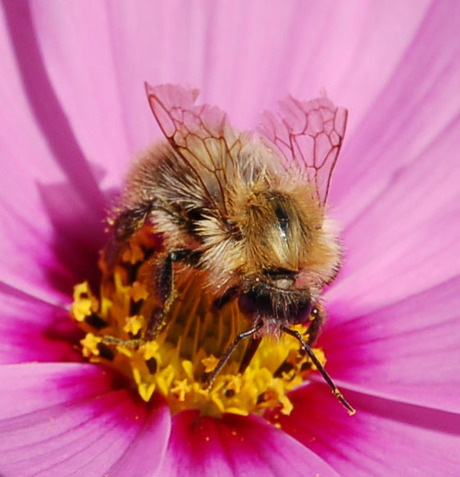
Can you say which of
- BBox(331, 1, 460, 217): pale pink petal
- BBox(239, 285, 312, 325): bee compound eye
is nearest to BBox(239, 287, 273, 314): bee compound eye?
BBox(239, 285, 312, 325): bee compound eye

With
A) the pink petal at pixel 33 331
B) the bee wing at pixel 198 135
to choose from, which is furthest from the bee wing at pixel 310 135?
the pink petal at pixel 33 331

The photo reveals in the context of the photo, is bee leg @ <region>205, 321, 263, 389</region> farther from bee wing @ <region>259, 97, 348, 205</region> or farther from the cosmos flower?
bee wing @ <region>259, 97, 348, 205</region>

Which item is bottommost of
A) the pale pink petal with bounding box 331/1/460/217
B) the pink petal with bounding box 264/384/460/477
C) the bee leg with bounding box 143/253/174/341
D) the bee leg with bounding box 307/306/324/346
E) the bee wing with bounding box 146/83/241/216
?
the pink petal with bounding box 264/384/460/477

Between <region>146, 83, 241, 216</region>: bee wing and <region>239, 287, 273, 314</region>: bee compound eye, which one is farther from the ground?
<region>146, 83, 241, 216</region>: bee wing

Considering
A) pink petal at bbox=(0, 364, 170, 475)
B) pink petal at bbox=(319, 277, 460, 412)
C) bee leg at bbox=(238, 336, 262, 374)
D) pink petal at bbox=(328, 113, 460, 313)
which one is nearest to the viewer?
pink petal at bbox=(0, 364, 170, 475)

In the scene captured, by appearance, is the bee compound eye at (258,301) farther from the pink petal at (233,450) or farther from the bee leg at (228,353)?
the pink petal at (233,450)

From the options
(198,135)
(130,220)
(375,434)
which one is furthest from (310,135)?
(375,434)

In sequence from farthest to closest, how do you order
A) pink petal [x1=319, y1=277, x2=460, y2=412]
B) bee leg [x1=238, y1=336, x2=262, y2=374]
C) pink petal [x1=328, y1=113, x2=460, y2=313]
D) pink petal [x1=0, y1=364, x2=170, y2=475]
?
pink petal [x1=328, y1=113, x2=460, y2=313] < pink petal [x1=319, y1=277, x2=460, y2=412] < bee leg [x1=238, y1=336, x2=262, y2=374] < pink petal [x1=0, y1=364, x2=170, y2=475]

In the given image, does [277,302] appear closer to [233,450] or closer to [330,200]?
[233,450]
